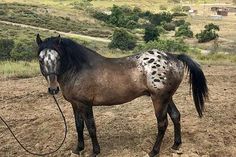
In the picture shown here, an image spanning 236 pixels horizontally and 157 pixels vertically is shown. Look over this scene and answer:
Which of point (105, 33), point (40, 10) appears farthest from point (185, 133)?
point (40, 10)

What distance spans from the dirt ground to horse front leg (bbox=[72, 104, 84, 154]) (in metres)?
0.21

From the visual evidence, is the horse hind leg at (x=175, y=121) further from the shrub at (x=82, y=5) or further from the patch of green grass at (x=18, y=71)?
the shrub at (x=82, y=5)

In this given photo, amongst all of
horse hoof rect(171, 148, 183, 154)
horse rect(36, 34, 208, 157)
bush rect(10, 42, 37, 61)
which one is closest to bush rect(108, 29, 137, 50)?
bush rect(10, 42, 37, 61)

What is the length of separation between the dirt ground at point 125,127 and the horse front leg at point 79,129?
21 cm

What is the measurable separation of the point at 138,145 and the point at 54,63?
2.18 meters

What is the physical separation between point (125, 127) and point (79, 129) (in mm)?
1351

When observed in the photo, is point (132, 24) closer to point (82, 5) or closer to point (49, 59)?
point (82, 5)

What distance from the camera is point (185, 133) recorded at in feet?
24.2

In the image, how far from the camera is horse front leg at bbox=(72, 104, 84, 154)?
6501 mm

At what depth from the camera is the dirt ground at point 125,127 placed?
6.89 metres

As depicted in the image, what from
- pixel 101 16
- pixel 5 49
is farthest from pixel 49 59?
pixel 101 16

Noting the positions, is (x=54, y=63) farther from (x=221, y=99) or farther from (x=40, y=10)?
(x=40, y=10)

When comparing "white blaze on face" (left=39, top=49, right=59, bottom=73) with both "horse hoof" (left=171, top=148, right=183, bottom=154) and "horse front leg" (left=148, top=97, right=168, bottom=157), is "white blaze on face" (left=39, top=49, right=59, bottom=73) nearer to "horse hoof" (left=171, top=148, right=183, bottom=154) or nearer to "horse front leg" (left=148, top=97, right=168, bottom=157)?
"horse front leg" (left=148, top=97, right=168, bottom=157)

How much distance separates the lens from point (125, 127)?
25.6 ft
